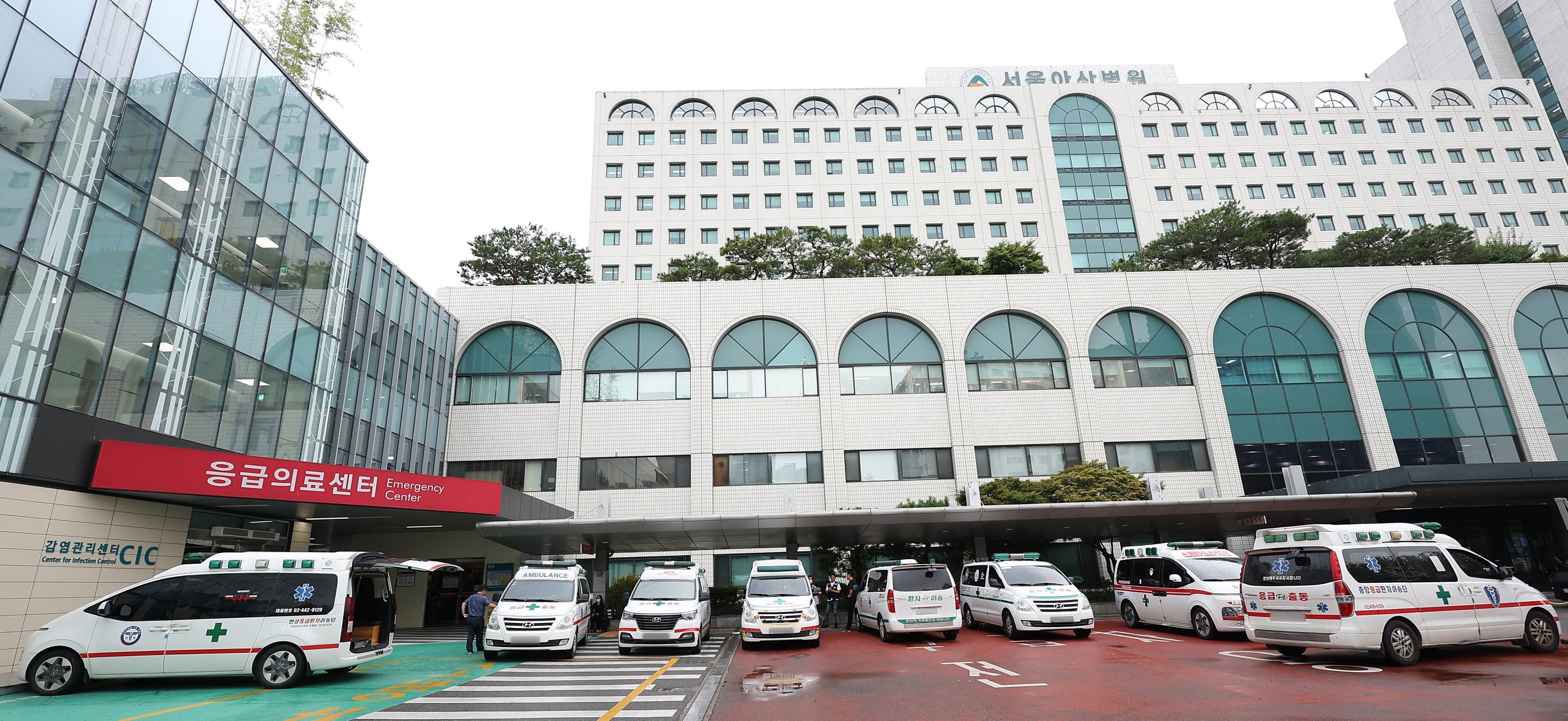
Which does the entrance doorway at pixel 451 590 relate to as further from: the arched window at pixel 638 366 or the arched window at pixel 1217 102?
the arched window at pixel 1217 102

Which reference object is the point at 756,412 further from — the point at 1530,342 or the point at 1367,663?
the point at 1530,342

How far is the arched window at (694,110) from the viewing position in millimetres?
52281

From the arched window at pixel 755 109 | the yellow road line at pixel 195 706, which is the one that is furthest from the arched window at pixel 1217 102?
the yellow road line at pixel 195 706

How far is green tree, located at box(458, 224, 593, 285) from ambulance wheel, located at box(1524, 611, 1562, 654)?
3804 cm

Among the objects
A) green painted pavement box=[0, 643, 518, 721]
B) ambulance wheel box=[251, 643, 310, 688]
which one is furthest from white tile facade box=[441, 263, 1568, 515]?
ambulance wheel box=[251, 643, 310, 688]

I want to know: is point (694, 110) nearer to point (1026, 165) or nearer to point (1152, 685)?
point (1026, 165)

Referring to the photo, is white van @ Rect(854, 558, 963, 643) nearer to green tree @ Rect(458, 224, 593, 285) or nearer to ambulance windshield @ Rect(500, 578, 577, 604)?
ambulance windshield @ Rect(500, 578, 577, 604)

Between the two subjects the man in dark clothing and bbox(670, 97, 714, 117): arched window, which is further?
bbox(670, 97, 714, 117): arched window

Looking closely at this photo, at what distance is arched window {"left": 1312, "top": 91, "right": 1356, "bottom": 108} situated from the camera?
180 ft

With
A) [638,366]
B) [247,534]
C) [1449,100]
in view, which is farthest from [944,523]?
[1449,100]

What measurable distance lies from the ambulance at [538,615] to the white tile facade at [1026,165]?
33.9m

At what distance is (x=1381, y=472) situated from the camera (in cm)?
2416

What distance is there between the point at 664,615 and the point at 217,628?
7.85 meters

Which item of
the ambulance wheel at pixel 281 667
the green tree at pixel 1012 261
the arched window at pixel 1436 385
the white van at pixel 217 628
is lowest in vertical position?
the ambulance wheel at pixel 281 667
